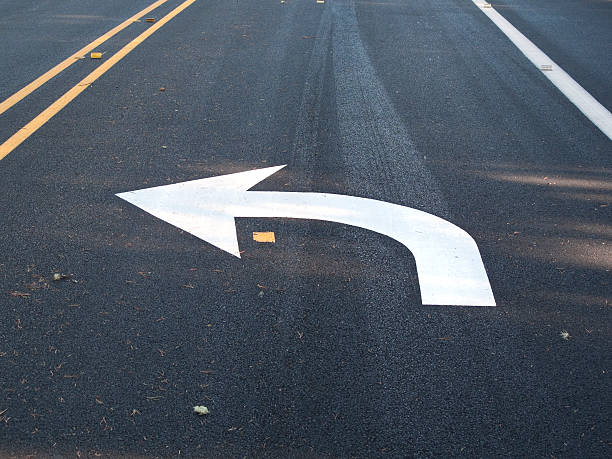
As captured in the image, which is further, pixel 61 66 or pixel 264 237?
pixel 61 66

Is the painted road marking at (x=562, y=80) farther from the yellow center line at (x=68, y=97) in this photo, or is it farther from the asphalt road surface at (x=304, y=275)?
the yellow center line at (x=68, y=97)

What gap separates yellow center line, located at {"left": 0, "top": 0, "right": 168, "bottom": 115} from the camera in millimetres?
6793

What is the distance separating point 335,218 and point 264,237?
1.68 feet

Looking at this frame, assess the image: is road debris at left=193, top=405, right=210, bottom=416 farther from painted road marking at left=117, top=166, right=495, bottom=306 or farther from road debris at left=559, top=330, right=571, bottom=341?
road debris at left=559, top=330, right=571, bottom=341

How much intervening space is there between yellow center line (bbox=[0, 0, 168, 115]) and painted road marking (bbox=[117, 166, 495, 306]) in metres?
2.63

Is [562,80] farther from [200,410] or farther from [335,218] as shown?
[200,410]

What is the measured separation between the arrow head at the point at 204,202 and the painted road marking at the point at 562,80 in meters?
3.21

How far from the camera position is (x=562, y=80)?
7613 millimetres

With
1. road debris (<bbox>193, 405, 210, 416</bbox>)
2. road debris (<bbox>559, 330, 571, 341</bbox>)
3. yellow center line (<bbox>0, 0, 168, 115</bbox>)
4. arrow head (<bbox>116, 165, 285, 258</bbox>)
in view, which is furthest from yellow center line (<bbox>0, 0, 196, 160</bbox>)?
road debris (<bbox>559, 330, 571, 341</bbox>)

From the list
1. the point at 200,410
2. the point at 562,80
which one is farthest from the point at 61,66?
the point at 200,410

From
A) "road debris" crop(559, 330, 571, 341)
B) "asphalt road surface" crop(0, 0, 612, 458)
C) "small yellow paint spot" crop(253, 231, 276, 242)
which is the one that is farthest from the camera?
"small yellow paint spot" crop(253, 231, 276, 242)

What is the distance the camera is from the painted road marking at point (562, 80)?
21.4 feet

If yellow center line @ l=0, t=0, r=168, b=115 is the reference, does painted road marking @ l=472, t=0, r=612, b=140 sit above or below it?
below

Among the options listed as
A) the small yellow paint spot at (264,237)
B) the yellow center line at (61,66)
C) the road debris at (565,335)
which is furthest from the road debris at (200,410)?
the yellow center line at (61,66)
